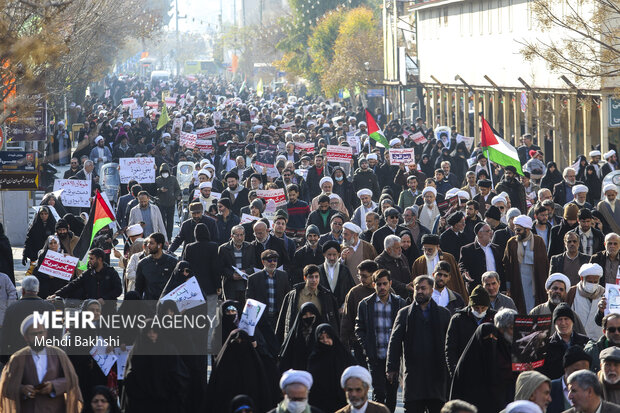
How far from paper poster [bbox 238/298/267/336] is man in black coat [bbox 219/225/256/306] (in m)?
2.98

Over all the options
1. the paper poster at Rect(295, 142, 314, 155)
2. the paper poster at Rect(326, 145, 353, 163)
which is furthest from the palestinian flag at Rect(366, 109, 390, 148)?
the paper poster at Rect(326, 145, 353, 163)

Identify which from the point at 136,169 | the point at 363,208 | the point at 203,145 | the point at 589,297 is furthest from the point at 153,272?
the point at 203,145

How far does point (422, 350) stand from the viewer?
32.3 ft

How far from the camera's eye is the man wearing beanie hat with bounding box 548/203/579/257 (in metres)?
13.9

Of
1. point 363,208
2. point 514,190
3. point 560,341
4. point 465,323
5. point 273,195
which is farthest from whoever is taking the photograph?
point 273,195

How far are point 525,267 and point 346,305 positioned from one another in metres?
2.56

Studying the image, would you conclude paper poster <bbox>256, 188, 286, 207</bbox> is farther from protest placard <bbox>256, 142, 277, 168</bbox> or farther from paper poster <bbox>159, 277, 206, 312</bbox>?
paper poster <bbox>159, 277, 206, 312</bbox>

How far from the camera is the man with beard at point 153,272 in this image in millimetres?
12352

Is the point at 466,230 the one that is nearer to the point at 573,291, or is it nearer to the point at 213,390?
the point at 573,291

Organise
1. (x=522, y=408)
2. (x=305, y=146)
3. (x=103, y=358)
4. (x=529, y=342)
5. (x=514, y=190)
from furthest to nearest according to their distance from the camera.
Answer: (x=305, y=146) → (x=514, y=190) → (x=103, y=358) → (x=529, y=342) → (x=522, y=408)

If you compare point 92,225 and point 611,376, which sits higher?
point 92,225

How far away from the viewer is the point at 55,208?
17891 millimetres

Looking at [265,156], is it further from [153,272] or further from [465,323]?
[465,323]

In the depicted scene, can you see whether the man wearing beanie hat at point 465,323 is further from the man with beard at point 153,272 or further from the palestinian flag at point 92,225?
the palestinian flag at point 92,225
